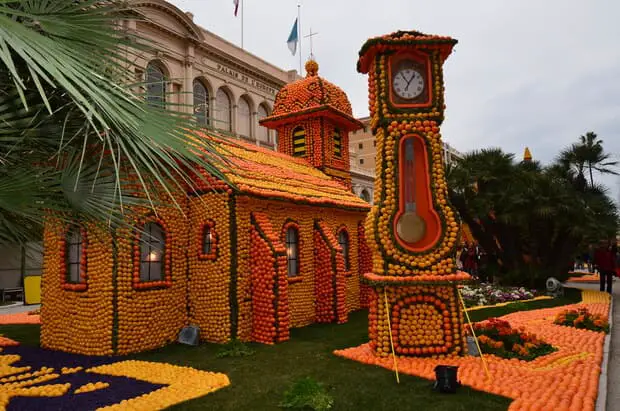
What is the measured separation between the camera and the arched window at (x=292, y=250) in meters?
13.9

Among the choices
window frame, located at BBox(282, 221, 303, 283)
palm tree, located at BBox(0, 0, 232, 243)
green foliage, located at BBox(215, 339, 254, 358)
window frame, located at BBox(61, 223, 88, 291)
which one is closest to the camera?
palm tree, located at BBox(0, 0, 232, 243)

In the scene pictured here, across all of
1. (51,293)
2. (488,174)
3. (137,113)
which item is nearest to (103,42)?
(137,113)

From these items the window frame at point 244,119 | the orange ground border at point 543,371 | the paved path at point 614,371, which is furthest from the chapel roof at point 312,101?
the window frame at point 244,119

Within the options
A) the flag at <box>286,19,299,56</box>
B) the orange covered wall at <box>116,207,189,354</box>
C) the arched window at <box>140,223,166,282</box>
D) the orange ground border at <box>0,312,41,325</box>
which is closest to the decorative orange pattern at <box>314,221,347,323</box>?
the orange covered wall at <box>116,207,189,354</box>

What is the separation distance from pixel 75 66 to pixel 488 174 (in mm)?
21372

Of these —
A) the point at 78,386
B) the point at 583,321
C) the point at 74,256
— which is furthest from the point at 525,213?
the point at 78,386

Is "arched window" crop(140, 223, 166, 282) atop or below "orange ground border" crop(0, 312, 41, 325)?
atop

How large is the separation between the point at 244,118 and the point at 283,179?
2325 cm

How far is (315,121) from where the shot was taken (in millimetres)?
18828

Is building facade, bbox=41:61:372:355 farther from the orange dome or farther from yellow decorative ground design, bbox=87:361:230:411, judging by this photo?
the orange dome

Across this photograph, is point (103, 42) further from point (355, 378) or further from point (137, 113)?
point (355, 378)

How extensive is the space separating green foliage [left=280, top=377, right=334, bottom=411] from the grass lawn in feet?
0.59

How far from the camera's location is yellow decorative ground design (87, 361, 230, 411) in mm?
6945

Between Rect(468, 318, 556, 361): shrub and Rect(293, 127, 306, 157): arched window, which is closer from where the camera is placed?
Rect(468, 318, 556, 361): shrub
